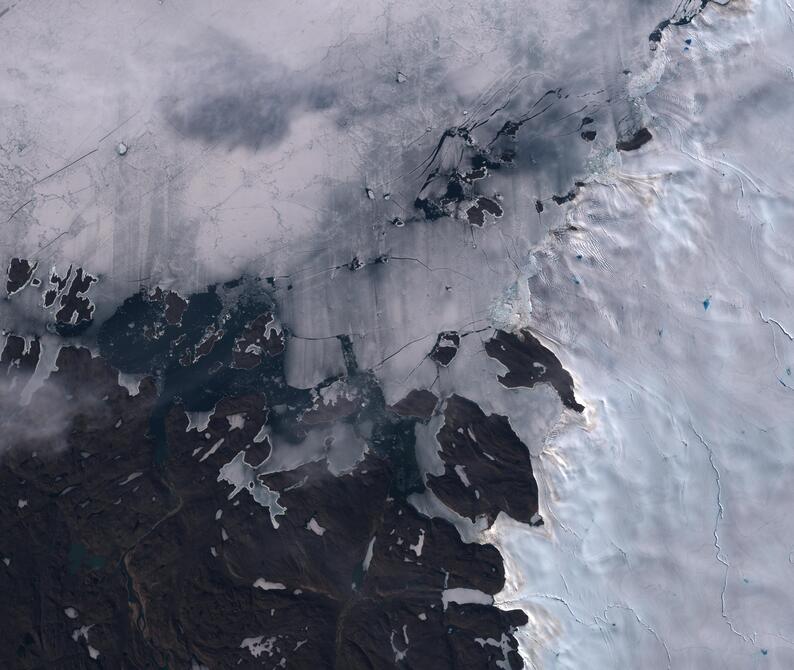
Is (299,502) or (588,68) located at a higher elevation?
(588,68)

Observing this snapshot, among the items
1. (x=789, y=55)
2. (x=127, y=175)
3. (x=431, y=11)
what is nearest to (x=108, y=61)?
(x=127, y=175)

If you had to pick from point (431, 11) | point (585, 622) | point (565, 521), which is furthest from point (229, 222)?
point (585, 622)

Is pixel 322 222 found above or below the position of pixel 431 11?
below

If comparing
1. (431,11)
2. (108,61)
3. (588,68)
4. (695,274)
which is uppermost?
(108,61)

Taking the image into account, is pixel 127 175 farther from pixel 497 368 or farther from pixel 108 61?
pixel 497 368

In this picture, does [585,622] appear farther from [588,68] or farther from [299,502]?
[588,68]

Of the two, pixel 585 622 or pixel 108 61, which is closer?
pixel 585 622
